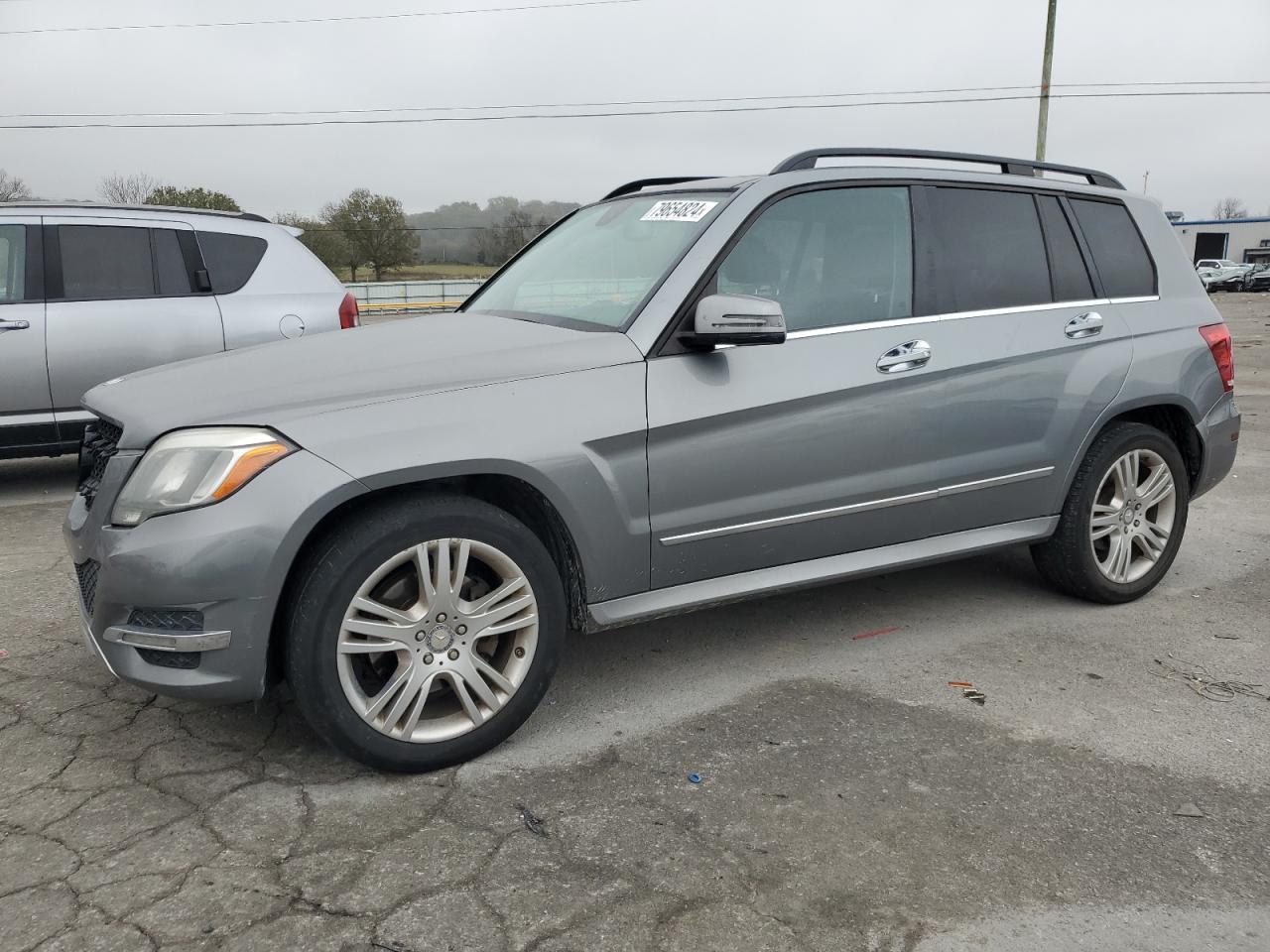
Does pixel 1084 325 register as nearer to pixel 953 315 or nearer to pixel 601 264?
pixel 953 315

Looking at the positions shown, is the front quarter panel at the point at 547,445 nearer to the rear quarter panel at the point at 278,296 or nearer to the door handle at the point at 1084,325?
the door handle at the point at 1084,325

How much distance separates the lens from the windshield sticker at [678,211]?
12.0 ft

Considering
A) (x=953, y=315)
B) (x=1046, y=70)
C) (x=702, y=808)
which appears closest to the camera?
(x=702, y=808)

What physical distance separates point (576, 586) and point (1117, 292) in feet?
8.85

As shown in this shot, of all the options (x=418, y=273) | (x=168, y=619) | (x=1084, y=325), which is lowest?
(x=168, y=619)

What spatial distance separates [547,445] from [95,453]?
55.2 inches

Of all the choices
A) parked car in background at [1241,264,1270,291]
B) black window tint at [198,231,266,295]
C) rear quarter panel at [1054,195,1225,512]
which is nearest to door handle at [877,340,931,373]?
rear quarter panel at [1054,195,1225,512]

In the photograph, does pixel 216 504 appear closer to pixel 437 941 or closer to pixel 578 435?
pixel 578 435

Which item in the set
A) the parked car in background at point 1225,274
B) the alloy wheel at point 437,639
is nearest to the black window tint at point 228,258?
the alloy wheel at point 437,639

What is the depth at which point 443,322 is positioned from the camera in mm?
3895

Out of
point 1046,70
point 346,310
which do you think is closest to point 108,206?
point 346,310

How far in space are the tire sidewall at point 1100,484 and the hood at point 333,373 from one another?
2.13 meters

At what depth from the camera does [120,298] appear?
6.82 meters

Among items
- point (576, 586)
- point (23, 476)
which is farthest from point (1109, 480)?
point (23, 476)
